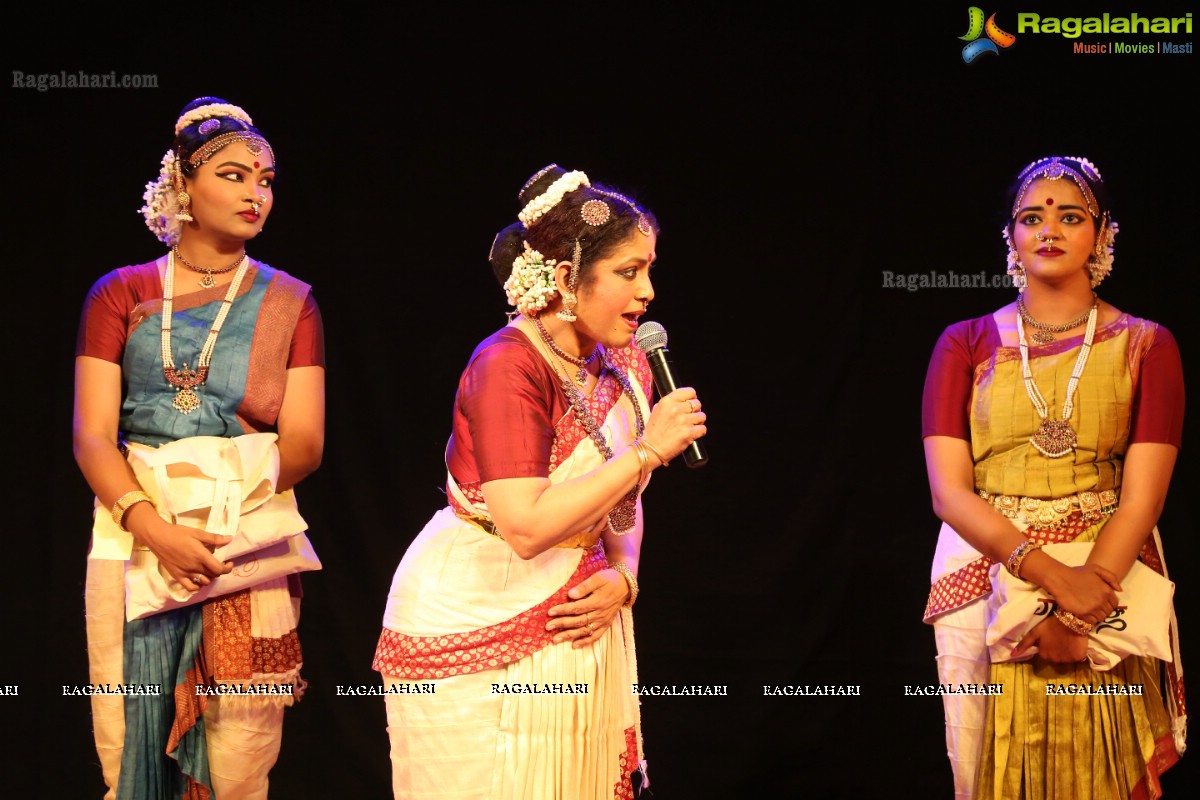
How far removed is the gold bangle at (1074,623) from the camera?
277 centimetres

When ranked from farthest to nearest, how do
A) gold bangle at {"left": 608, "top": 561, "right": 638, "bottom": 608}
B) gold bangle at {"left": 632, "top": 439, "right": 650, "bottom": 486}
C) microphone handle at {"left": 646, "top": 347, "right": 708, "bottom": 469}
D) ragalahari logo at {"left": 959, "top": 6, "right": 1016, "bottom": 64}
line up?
ragalahari logo at {"left": 959, "top": 6, "right": 1016, "bottom": 64} → gold bangle at {"left": 608, "top": 561, "right": 638, "bottom": 608} → microphone handle at {"left": 646, "top": 347, "right": 708, "bottom": 469} → gold bangle at {"left": 632, "top": 439, "right": 650, "bottom": 486}

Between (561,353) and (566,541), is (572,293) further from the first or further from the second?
(566,541)

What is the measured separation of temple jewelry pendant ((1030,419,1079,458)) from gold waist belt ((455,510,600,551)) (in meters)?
1.06

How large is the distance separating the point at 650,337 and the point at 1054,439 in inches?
40.3

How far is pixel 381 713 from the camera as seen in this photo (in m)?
3.91

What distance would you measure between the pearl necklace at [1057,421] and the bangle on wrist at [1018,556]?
21 centimetres

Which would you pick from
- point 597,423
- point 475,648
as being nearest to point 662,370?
point 597,423

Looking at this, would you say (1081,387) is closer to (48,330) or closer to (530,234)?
(530,234)

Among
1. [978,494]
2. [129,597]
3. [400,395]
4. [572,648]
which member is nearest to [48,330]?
[400,395]

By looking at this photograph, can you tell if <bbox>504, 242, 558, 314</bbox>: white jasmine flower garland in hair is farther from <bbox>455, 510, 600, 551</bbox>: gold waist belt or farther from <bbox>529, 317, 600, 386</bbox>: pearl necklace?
<bbox>455, 510, 600, 551</bbox>: gold waist belt

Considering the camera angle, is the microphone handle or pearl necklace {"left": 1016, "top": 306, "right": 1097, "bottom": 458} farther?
A: pearl necklace {"left": 1016, "top": 306, "right": 1097, "bottom": 458}

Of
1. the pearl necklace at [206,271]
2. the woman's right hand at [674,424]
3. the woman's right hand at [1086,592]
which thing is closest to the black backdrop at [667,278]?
the pearl necklace at [206,271]

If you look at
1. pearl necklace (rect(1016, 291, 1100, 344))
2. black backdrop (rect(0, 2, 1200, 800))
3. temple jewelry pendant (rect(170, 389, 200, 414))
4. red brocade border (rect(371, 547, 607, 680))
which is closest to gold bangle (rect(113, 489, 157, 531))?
temple jewelry pendant (rect(170, 389, 200, 414))

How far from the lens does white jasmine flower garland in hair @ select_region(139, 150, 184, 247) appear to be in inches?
117
